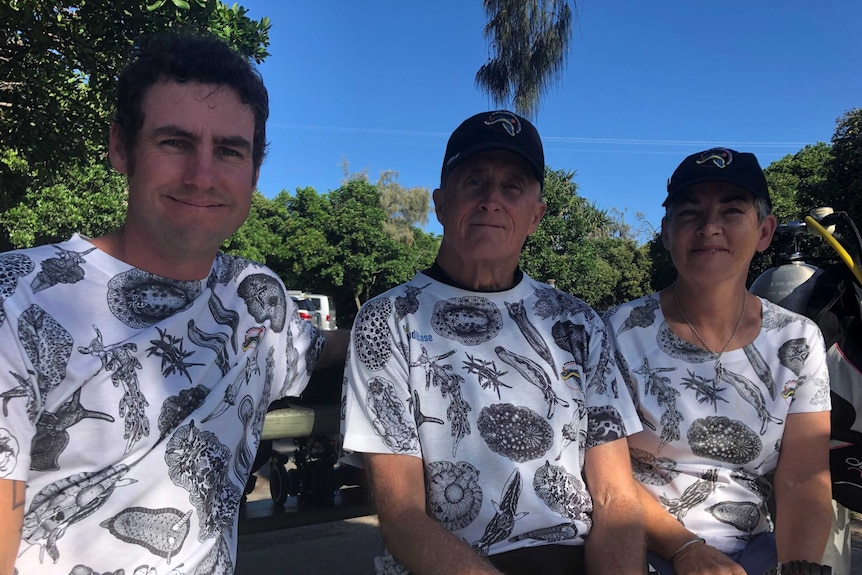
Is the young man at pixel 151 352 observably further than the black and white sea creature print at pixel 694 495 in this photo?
No

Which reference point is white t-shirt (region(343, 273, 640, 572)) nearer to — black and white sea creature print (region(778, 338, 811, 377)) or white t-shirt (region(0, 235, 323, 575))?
white t-shirt (region(0, 235, 323, 575))

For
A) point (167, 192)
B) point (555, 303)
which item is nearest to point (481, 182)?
point (555, 303)

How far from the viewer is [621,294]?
30562 mm

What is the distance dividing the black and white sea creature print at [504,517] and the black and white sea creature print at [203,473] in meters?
0.70

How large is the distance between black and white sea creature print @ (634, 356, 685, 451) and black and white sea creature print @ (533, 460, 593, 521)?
41 cm


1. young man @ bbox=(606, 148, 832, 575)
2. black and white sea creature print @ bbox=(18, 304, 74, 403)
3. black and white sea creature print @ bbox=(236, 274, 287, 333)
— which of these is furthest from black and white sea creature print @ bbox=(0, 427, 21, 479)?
young man @ bbox=(606, 148, 832, 575)

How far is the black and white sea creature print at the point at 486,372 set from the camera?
1849 mm

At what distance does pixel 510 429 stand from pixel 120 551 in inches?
41.5

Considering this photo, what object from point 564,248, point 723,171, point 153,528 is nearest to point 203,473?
point 153,528

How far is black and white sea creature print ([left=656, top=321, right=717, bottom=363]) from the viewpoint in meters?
2.16

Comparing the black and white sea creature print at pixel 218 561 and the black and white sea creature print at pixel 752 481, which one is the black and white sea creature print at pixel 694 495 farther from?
the black and white sea creature print at pixel 218 561

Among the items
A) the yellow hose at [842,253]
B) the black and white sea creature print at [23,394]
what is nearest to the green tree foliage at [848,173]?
the yellow hose at [842,253]

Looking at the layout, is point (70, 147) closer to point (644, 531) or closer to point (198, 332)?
point (198, 332)

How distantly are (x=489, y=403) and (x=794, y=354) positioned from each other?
3.73 ft
